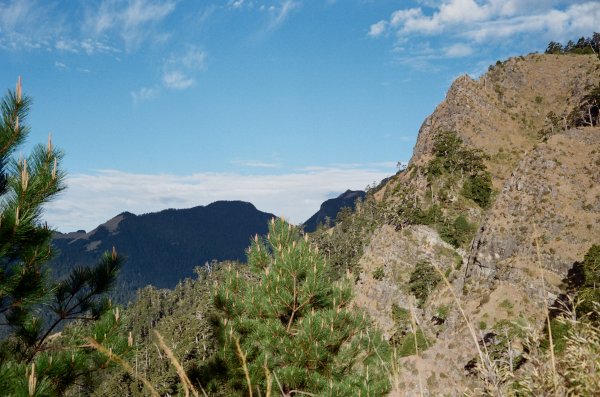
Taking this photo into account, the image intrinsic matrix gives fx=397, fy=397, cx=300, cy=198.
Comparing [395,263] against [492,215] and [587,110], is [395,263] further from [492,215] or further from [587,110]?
[587,110]

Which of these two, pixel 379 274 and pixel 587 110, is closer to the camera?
pixel 379 274

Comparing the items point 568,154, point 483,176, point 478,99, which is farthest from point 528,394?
point 478,99

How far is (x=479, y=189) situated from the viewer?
293 ft

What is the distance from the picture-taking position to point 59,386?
7402 millimetres

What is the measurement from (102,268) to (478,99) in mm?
123743

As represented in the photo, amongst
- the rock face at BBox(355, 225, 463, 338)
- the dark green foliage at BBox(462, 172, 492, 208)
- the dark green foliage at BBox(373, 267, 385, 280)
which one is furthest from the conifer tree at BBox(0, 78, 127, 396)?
the dark green foliage at BBox(462, 172, 492, 208)

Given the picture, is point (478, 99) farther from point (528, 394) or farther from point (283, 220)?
point (528, 394)

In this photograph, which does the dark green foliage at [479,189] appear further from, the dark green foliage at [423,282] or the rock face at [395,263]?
the dark green foliage at [423,282]

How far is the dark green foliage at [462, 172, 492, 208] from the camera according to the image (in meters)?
88.8

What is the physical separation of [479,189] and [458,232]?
44.9ft

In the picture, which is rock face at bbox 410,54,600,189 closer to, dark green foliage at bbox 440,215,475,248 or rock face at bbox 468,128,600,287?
dark green foliage at bbox 440,215,475,248

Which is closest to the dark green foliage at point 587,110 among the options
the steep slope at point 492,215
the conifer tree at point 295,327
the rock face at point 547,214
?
the steep slope at point 492,215

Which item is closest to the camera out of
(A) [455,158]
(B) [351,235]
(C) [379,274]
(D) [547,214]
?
(D) [547,214]

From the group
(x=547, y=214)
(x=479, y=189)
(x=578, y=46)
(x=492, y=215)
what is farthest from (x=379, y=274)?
(x=578, y=46)
